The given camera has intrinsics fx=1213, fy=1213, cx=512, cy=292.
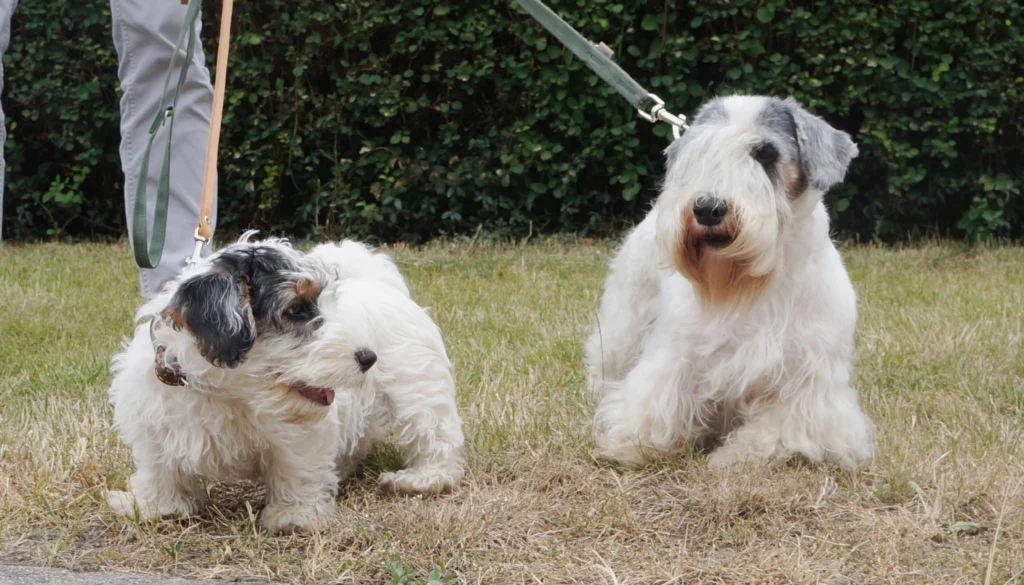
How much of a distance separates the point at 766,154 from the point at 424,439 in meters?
1.36

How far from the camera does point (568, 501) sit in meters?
3.54

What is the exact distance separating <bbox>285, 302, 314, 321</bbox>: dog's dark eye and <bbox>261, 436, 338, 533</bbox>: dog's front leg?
1.26ft

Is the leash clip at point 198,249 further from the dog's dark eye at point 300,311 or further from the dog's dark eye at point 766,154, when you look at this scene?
the dog's dark eye at point 766,154

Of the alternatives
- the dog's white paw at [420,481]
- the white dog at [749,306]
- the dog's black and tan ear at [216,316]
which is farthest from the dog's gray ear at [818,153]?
the dog's black and tan ear at [216,316]

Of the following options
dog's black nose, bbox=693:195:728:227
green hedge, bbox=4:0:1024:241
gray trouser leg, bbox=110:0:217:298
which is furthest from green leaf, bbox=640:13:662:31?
dog's black nose, bbox=693:195:728:227

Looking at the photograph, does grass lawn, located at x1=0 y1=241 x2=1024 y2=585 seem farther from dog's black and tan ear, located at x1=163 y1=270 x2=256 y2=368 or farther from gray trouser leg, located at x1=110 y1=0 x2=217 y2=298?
gray trouser leg, located at x1=110 y1=0 x2=217 y2=298

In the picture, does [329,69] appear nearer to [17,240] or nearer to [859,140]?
[17,240]

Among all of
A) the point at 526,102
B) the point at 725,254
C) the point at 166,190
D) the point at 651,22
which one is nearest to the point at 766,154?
the point at 725,254

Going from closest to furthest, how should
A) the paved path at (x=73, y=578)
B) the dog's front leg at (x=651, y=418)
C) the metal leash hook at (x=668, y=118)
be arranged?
the paved path at (x=73, y=578)
the dog's front leg at (x=651, y=418)
the metal leash hook at (x=668, y=118)

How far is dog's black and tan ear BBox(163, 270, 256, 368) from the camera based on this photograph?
2910 millimetres

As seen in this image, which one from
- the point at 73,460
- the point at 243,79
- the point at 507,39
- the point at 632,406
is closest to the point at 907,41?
the point at 507,39

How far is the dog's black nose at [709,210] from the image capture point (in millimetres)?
3619

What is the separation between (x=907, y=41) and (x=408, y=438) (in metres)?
6.16

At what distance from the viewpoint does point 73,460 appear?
12.1 feet
